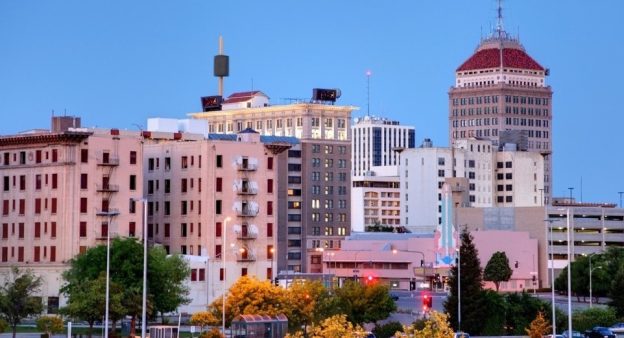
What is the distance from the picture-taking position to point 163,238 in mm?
194875

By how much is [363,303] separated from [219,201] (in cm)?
5282

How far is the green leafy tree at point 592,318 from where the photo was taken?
14500 centimetres

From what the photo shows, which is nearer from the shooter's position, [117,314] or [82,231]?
[117,314]

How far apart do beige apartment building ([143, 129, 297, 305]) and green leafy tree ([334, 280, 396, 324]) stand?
46.9m

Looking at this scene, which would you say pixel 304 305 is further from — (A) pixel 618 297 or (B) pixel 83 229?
(B) pixel 83 229

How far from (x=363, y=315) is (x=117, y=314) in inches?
899

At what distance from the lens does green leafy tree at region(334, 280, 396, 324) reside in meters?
140

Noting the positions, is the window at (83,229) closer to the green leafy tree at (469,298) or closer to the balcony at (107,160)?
the balcony at (107,160)

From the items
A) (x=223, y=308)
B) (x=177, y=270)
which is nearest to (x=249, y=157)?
(x=177, y=270)

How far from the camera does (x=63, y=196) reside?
582 feet

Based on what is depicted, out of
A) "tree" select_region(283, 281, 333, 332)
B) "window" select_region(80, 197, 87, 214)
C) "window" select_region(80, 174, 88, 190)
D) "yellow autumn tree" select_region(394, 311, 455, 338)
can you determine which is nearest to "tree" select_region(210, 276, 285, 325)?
"tree" select_region(283, 281, 333, 332)

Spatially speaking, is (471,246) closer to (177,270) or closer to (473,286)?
(473,286)

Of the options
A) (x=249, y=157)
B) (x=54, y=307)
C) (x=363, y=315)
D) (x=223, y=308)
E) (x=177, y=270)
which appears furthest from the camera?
(x=249, y=157)

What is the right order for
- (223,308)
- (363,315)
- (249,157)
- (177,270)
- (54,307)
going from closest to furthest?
(223,308) → (363,315) → (177,270) → (54,307) → (249,157)
